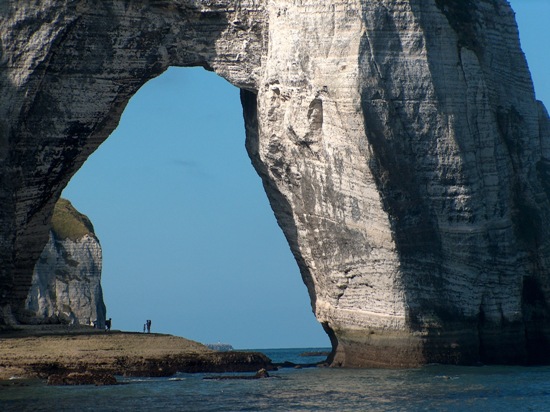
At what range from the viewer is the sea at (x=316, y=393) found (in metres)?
27.3

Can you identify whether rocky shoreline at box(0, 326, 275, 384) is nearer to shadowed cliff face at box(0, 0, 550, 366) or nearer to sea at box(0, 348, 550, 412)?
sea at box(0, 348, 550, 412)

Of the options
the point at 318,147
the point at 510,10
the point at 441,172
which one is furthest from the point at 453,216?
the point at 510,10

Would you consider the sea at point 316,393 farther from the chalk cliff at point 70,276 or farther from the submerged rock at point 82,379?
the chalk cliff at point 70,276

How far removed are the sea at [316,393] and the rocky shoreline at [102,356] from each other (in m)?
0.66

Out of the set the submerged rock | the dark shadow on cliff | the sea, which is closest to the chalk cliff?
the dark shadow on cliff

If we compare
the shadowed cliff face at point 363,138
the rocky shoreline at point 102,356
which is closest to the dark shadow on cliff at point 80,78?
the shadowed cliff face at point 363,138

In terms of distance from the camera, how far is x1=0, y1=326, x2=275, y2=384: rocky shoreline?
33344 mm

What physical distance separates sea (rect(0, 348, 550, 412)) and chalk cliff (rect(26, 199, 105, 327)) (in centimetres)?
2819

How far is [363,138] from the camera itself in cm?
3694

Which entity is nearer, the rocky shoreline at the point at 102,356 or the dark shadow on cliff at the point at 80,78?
the rocky shoreline at the point at 102,356

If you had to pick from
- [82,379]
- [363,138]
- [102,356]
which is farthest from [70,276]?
[82,379]

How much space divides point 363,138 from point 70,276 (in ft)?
99.8

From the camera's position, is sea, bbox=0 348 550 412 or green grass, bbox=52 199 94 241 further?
green grass, bbox=52 199 94 241

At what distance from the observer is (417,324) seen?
119 ft
